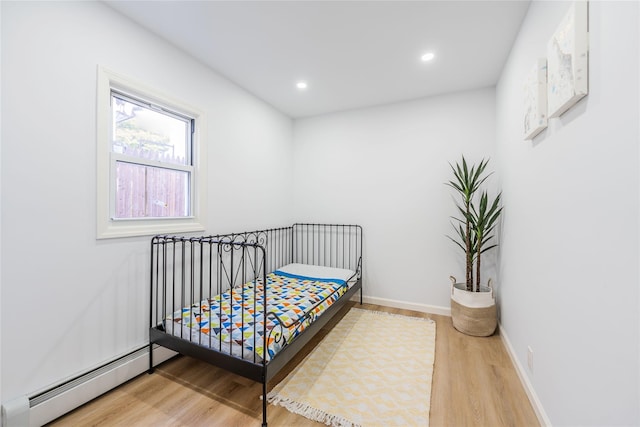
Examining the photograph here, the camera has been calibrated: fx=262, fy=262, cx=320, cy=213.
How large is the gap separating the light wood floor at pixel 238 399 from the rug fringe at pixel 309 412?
38 millimetres

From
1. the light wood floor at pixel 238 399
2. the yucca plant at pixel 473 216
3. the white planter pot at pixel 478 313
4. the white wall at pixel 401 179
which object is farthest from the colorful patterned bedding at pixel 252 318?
the yucca plant at pixel 473 216

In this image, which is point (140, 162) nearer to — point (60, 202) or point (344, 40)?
point (60, 202)

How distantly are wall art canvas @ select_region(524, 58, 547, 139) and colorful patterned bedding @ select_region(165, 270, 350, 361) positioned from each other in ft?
6.31

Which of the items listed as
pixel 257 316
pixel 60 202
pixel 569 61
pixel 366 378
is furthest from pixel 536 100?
pixel 60 202

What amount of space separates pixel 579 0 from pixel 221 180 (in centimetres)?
271

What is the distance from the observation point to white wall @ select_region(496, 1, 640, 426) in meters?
0.85

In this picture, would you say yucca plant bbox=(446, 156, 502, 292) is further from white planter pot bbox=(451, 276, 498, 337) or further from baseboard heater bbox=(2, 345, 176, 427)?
baseboard heater bbox=(2, 345, 176, 427)

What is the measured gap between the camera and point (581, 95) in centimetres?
109

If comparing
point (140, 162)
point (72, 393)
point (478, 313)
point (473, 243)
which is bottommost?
point (72, 393)

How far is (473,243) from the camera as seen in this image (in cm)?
273

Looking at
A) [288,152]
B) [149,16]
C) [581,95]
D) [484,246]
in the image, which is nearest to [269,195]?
[288,152]

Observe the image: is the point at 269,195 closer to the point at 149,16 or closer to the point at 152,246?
the point at 152,246

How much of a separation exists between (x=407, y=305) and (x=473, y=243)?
114 cm

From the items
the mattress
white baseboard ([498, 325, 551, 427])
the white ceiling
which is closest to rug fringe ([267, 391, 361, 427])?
the mattress
